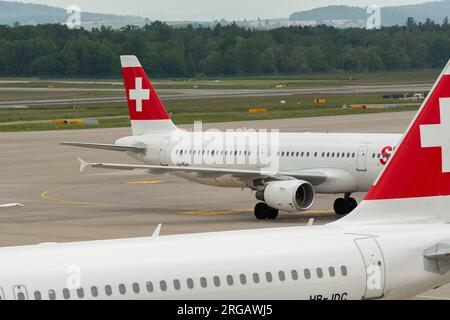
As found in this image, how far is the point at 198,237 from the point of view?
1642 cm

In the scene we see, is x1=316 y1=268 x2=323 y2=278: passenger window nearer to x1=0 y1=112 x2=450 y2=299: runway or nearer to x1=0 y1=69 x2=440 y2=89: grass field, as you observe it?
x1=0 y1=112 x2=450 y2=299: runway

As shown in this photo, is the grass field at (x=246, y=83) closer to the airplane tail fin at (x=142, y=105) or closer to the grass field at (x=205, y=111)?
the grass field at (x=205, y=111)

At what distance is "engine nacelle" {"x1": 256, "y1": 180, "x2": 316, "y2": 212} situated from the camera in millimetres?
40125

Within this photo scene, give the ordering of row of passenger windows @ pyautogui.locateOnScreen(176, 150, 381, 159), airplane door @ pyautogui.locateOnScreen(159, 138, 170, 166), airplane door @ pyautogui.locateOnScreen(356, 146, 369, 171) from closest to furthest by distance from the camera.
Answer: airplane door @ pyautogui.locateOnScreen(356, 146, 369, 171) < row of passenger windows @ pyautogui.locateOnScreen(176, 150, 381, 159) < airplane door @ pyautogui.locateOnScreen(159, 138, 170, 166)

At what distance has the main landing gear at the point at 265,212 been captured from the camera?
41.4 metres

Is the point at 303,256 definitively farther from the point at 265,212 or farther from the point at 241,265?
the point at 265,212

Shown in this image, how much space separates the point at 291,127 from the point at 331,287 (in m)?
70.6

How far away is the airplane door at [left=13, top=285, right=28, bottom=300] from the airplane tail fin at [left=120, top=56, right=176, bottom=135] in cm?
3436

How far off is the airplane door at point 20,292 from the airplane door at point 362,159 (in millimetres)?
28748

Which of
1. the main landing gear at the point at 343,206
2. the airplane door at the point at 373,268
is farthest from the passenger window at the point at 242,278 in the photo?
the main landing gear at the point at 343,206

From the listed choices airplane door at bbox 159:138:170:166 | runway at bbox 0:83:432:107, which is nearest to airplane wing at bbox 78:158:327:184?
airplane door at bbox 159:138:170:166

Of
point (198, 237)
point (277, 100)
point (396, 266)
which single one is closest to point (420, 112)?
point (396, 266)

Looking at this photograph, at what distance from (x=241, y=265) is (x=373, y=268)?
86.4 inches

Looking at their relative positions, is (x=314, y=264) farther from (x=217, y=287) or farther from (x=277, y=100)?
(x=277, y=100)
